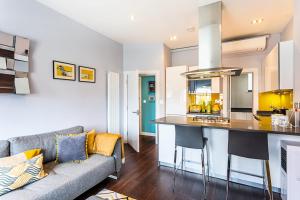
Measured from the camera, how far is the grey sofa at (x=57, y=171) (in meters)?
1.62

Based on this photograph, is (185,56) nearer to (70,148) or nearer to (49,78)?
(49,78)

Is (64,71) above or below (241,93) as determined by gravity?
above

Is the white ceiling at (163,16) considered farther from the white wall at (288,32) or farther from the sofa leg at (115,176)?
the sofa leg at (115,176)

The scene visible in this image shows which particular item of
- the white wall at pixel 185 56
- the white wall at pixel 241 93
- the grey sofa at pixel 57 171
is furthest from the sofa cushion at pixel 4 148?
the white wall at pixel 241 93

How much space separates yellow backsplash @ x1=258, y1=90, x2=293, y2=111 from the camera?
341 cm

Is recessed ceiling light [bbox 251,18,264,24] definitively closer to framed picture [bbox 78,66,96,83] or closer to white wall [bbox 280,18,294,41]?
white wall [bbox 280,18,294,41]

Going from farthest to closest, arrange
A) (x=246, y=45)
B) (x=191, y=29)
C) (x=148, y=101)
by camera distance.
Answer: (x=148, y=101) < (x=246, y=45) < (x=191, y=29)

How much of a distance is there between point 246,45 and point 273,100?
1483 millimetres

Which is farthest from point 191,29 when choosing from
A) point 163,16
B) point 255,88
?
point 255,88

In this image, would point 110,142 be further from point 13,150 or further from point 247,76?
point 247,76

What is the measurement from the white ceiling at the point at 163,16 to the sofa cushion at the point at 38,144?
206 cm

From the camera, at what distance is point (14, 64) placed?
2.13 m

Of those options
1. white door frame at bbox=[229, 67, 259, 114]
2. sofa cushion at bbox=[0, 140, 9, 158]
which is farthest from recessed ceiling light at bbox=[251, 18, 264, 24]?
sofa cushion at bbox=[0, 140, 9, 158]

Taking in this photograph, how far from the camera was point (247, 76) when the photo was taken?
423 cm
